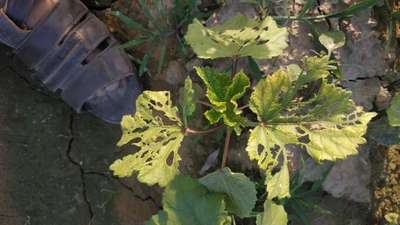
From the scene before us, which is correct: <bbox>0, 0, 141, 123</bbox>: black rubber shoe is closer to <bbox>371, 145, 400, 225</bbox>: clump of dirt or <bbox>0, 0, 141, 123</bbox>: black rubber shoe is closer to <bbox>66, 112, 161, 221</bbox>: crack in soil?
<bbox>66, 112, 161, 221</bbox>: crack in soil

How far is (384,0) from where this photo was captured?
6.38ft

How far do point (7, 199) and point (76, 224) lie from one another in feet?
0.87

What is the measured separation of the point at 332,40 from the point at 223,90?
564 millimetres

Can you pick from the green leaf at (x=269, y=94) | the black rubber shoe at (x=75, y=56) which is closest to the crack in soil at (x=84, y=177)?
the black rubber shoe at (x=75, y=56)

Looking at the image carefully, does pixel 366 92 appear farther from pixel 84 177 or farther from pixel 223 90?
pixel 84 177

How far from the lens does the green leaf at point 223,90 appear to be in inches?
57.2

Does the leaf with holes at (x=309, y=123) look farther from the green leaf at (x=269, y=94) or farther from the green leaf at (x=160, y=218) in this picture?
the green leaf at (x=160, y=218)

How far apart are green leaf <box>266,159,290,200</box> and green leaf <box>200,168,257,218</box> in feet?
0.28

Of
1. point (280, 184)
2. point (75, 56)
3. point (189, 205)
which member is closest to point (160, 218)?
point (189, 205)

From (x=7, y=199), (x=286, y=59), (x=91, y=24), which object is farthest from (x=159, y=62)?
(x=7, y=199)

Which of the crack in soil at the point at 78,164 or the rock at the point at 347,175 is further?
the crack in soil at the point at 78,164

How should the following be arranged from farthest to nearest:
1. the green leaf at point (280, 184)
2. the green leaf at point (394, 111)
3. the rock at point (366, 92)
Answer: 1. the rock at point (366, 92)
2. the green leaf at point (394, 111)
3. the green leaf at point (280, 184)

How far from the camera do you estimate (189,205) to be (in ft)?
5.50

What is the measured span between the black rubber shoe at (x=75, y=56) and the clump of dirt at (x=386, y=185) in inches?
36.3
